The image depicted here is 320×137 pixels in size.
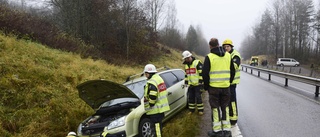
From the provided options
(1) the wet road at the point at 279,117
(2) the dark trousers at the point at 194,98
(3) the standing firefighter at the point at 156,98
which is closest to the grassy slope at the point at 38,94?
(2) the dark trousers at the point at 194,98

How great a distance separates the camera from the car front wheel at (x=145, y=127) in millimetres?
5262

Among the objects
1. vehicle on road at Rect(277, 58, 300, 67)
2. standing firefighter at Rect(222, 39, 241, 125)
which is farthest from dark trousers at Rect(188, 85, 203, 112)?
vehicle on road at Rect(277, 58, 300, 67)

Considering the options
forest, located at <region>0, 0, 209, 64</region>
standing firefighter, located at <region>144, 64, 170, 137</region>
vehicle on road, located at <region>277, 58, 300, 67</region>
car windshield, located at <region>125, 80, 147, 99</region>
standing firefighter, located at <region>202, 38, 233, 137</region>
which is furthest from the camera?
vehicle on road, located at <region>277, 58, 300, 67</region>

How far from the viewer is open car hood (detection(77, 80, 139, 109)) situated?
483 centimetres

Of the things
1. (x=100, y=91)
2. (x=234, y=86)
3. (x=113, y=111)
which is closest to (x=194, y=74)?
(x=234, y=86)

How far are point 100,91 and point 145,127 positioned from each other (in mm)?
1294

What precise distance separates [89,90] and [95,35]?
1451cm

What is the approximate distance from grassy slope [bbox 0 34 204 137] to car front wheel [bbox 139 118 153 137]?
507mm

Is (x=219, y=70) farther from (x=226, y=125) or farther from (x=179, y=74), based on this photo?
(x=179, y=74)

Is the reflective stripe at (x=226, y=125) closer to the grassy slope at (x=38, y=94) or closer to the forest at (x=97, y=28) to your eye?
the grassy slope at (x=38, y=94)

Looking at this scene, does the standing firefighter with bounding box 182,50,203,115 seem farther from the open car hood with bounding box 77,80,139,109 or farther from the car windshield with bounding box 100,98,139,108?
the open car hood with bounding box 77,80,139,109

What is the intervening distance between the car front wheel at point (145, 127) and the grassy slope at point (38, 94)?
51 centimetres

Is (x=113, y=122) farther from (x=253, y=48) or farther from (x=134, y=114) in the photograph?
(x=253, y=48)

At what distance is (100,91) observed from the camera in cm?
527
